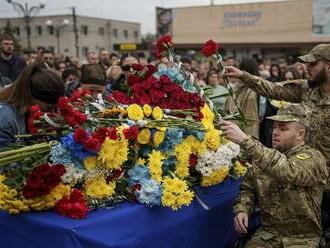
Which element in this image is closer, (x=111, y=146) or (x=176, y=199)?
(x=111, y=146)

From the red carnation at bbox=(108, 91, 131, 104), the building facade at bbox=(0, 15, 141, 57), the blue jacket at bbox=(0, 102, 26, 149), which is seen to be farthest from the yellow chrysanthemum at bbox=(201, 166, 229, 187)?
the building facade at bbox=(0, 15, 141, 57)

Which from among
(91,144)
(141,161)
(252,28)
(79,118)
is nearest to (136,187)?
(141,161)

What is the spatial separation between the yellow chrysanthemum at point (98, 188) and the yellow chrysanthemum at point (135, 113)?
438mm

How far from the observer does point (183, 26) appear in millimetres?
43188

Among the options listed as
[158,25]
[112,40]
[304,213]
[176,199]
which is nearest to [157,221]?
[176,199]

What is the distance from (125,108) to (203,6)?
41.3 metres

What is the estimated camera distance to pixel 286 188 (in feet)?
9.48

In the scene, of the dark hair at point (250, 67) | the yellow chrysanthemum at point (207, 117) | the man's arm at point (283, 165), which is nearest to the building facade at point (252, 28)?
the dark hair at point (250, 67)

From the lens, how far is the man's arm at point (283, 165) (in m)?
2.64

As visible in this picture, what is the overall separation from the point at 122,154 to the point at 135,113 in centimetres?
33

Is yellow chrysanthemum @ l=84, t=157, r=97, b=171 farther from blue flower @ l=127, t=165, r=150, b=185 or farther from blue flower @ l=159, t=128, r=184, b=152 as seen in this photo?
blue flower @ l=159, t=128, r=184, b=152

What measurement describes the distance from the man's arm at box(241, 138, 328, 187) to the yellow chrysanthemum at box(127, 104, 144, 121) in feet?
2.12

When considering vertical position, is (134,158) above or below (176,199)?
above

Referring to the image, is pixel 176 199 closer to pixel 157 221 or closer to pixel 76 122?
pixel 157 221
